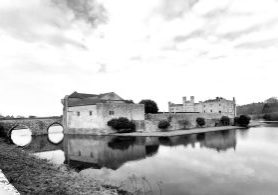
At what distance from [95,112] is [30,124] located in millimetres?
10293

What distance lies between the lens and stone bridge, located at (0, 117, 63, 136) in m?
33.2

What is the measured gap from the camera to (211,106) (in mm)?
63312

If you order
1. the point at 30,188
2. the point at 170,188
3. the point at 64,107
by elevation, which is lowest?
the point at 170,188

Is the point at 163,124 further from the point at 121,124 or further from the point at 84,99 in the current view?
the point at 84,99

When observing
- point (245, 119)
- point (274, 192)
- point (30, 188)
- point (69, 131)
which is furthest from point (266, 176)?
point (245, 119)

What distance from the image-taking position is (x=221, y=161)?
44.9ft

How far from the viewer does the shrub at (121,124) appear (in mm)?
33969

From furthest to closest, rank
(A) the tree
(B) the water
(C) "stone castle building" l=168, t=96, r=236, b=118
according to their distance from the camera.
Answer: (C) "stone castle building" l=168, t=96, r=236, b=118 → (A) the tree → (B) the water

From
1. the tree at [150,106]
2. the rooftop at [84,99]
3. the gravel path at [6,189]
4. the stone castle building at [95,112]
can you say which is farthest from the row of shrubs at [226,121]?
the gravel path at [6,189]

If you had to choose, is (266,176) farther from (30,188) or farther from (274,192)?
(30,188)

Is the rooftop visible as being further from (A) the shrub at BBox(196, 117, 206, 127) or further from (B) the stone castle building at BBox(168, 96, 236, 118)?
(B) the stone castle building at BBox(168, 96, 236, 118)

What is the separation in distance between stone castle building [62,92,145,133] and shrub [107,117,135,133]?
1096mm

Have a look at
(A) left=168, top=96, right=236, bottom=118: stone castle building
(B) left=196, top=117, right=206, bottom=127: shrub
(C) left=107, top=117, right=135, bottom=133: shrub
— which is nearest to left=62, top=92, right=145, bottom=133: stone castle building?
(C) left=107, top=117, right=135, bottom=133: shrub

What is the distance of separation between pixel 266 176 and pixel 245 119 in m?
40.0
